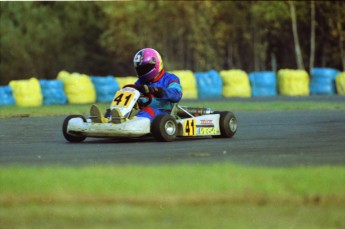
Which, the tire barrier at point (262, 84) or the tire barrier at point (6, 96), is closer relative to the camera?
the tire barrier at point (6, 96)

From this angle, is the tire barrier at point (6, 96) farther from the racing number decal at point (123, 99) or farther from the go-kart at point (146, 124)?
the racing number decal at point (123, 99)

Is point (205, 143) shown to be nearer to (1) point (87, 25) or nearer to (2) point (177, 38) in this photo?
(2) point (177, 38)

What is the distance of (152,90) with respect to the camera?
12.4 m

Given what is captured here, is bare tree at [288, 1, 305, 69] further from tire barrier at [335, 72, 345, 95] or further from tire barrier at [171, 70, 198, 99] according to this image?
tire barrier at [171, 70, 198, 99]

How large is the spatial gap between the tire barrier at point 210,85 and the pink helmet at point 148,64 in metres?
18.2

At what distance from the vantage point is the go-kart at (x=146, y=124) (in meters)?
12.0

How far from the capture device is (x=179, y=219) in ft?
21.8

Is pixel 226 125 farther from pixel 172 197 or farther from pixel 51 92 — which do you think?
pixel 51 92

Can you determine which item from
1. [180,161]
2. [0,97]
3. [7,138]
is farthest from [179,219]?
[0,97]

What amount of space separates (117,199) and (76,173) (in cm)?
123

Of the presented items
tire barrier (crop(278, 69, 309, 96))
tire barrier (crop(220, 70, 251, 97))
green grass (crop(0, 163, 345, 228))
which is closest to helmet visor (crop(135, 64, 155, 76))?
green grass (crop(0, 163, 345, 228))

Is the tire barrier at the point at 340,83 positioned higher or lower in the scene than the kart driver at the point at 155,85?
lower

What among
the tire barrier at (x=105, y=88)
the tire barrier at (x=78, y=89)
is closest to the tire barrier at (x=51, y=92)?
the tire barrier at (x=78, y=89)

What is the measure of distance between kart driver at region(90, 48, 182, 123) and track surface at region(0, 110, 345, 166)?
41 cm
